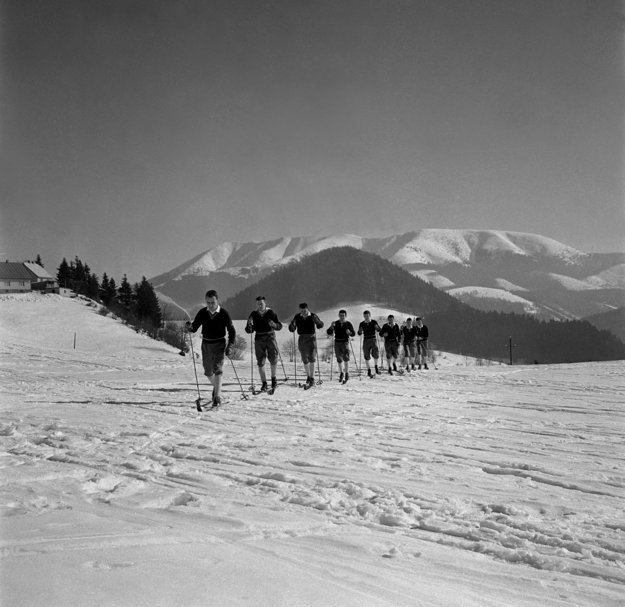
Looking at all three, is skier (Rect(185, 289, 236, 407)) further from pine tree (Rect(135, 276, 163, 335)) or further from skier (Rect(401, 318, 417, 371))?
pine tree (Rect(135, 276, 163, 335))

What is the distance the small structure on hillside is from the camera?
107 metres

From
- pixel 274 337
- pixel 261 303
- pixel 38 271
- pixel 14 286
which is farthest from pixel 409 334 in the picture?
pixel 38 271

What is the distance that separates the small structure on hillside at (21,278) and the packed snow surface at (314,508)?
10982 cm

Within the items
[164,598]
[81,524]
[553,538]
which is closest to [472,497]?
[553,538]

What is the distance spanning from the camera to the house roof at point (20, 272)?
10906cm

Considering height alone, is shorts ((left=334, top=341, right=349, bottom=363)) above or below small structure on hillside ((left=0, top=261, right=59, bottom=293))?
below

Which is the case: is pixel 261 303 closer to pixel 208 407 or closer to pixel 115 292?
pixel 208 407

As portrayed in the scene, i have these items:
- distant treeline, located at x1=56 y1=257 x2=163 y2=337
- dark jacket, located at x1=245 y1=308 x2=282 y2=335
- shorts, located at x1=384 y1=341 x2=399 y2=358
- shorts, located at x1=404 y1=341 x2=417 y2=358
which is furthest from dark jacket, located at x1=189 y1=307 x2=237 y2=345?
distant treeline, located at x1=56 y1=257 x2=163 y2=337

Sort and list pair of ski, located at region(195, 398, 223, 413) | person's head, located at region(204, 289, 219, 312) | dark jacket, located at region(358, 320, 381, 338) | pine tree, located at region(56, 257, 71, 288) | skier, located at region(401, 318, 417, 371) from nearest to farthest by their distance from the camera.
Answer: pair of ski, located at region(195, 398, 223, 413) → person's head, located at region(204, 289, 219, 312) → dark jacket, located at region(358, 320, 381, 338) → skier, located at region(401, 318, 417, 371) → pine tree, located at region(56, 257, 71, 288)

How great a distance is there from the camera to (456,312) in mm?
187875

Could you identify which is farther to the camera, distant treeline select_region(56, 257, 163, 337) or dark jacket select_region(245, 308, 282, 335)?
distant treeline select_region(56, 257, 163, 337)

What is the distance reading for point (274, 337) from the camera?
46.3 ft

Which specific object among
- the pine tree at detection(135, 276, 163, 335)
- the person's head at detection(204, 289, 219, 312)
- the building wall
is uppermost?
the building wall

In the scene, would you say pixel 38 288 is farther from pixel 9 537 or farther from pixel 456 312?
pixel 456 312
